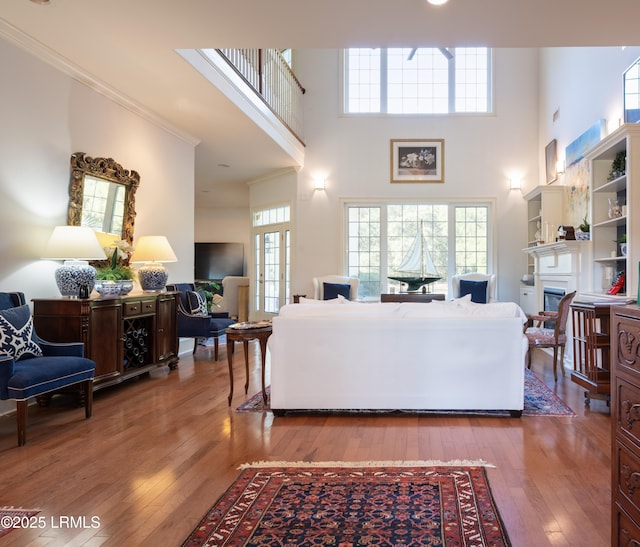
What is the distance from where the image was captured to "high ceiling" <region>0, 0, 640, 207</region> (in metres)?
3.24

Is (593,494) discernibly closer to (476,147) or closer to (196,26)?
(196,26)

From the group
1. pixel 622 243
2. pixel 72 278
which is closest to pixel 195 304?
pixel 72 278

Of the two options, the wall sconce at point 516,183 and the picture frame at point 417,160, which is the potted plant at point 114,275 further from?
the wall sconce at point 516,183

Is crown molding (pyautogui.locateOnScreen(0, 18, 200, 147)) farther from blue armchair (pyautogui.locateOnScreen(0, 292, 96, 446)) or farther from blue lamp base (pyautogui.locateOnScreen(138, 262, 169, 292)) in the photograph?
blue armchair (pyautogui.locateOnScreen(0, 292, 96, 446))

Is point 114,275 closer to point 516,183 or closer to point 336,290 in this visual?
point 336,290

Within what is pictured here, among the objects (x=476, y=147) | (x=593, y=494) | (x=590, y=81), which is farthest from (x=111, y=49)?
(x=476, y=147)

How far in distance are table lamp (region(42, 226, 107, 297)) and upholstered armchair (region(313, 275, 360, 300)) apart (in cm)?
429

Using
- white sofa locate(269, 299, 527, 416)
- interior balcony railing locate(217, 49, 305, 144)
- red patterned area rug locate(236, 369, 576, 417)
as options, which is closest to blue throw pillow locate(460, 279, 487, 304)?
red patterned area rug locate(236, 369, 576, 417)

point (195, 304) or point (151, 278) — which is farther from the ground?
point (151, 278)

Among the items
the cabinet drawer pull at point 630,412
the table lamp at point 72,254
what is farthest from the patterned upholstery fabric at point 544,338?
the table lamp at point 72,254

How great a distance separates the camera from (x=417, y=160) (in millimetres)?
8602

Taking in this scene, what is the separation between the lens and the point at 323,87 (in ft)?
28.6

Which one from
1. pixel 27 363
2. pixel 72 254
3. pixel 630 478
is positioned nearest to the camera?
pixel 630 478

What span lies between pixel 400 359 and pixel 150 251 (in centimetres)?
306
